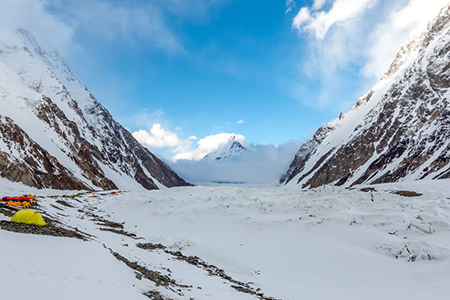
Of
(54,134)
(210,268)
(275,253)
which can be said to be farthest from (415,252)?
(54,134)

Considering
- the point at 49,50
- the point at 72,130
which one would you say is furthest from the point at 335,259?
the point at 49,50

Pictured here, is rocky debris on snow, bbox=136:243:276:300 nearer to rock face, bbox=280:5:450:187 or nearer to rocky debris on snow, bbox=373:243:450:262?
rocky debris on snow, bbox=373:243:450:262

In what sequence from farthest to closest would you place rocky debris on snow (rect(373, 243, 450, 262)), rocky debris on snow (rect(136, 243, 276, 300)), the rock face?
1. the rock face
2. rocky debris on snow (rect(373, 243, 450, 262))
3. rocky debris on snow (rect(136, 243, 276, 300))

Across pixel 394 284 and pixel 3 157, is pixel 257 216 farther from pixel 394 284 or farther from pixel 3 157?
pixel 3 157

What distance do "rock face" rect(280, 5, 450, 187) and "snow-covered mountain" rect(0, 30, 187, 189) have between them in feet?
286

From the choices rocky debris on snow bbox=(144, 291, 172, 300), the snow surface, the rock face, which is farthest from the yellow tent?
the rock face

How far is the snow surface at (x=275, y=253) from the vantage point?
266 inches

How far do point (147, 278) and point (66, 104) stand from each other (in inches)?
5675

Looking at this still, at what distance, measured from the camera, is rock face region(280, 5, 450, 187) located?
70188 millimetres

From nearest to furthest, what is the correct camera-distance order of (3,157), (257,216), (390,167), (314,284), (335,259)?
1. (314,284)
2. (335,259)
3. (257,216)
4. (3,157)
5. (390,167)

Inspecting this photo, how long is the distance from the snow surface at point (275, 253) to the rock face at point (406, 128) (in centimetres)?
4909

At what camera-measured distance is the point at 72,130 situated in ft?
360

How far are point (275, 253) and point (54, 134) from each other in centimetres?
9652

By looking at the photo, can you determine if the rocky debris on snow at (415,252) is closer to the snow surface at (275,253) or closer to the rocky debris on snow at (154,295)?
the snow surface at (275,253)
